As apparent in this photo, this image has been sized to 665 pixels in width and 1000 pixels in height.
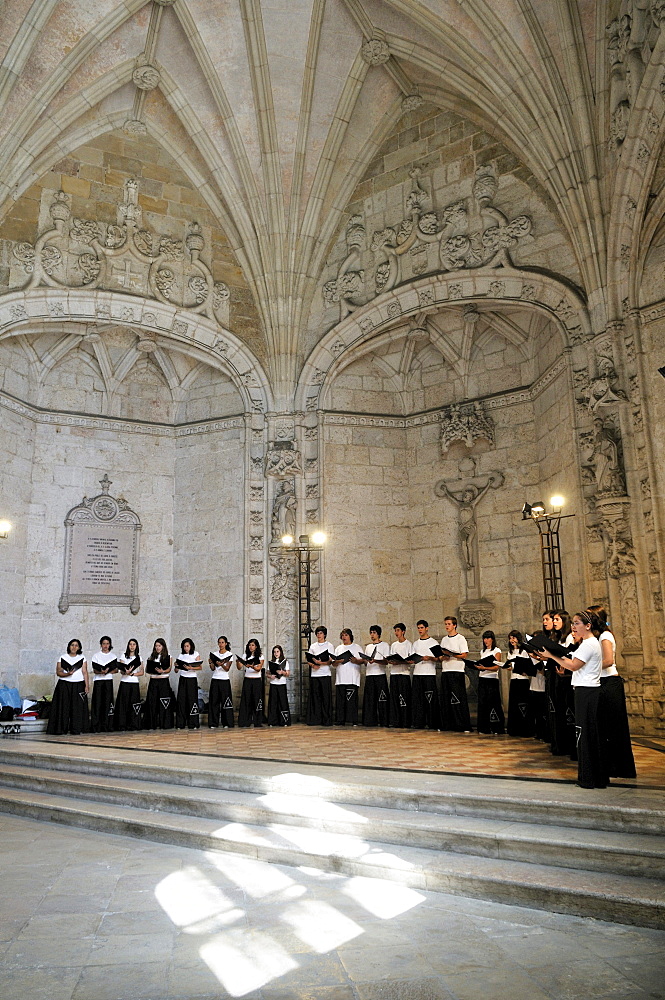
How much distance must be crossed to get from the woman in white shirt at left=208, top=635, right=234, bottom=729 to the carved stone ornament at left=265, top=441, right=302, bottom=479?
10.6 feet

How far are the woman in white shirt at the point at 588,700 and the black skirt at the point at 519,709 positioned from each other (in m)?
4.58

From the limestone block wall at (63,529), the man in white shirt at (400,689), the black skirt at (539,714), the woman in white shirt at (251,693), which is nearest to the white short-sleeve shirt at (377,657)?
the man in white shirt at (400,689)

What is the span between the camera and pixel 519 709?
10875mm

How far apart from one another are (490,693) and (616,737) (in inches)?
207

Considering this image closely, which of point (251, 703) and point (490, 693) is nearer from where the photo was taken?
point (490, 693)

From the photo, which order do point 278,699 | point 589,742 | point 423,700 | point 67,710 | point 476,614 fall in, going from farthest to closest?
1. point 476,614
2. point 278,699
3. point 423,700
4. point 67,710
5. point 589,742

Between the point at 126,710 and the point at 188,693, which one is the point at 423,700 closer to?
the point at 188,693

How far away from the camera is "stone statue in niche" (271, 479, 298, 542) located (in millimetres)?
14211

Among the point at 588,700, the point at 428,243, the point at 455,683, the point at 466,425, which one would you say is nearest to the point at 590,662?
the point at 588,700

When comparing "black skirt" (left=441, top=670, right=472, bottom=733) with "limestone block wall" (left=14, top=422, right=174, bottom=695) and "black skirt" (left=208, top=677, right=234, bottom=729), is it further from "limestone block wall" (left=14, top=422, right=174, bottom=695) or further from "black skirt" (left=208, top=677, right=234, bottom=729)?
"limestone block wall" (left=14, top=422, right=174, bottom=695)

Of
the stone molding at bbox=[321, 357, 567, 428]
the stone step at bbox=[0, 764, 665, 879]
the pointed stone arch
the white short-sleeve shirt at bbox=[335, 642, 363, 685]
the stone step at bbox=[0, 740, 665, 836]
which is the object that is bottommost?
the stone step at bbox=[0, 764, 665, 879]

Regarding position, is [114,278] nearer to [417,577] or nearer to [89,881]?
[417,577]

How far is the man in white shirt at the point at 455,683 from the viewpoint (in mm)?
11719

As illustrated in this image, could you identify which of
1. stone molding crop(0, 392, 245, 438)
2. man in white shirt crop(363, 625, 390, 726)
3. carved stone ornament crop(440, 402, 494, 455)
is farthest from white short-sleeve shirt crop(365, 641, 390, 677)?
stone molding crop(0, 392, 245, 438)
